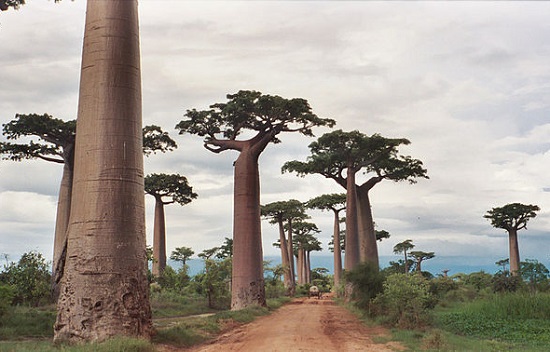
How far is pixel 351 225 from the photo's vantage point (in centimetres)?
2492

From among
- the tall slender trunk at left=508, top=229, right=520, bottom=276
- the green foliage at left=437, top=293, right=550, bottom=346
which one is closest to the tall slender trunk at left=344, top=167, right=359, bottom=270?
the green foliage at left=437, top=293, right=550, bottom=346

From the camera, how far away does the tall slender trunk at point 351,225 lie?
973 inches

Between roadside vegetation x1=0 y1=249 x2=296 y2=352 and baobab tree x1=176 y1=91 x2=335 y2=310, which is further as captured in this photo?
baobab tree x1=176 y1=91 x2=335 y2=310

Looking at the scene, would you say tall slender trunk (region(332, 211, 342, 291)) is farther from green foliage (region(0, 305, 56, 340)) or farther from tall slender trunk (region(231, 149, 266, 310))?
green foliage (region(0, 305, 56, 340))

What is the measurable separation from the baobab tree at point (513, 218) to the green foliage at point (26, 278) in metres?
26.3

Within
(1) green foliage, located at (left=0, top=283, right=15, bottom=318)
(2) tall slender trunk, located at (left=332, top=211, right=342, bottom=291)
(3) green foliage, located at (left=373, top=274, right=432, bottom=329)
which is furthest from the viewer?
(2) tall slender trunk, located at (left=332, top=211, right=342, bottom=291)

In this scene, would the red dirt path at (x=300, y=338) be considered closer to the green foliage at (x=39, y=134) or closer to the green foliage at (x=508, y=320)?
the green foliage at (x=508, y=320)

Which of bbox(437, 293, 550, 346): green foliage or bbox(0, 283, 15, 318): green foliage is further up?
bbox(0, 283, 15, 318): green foliage

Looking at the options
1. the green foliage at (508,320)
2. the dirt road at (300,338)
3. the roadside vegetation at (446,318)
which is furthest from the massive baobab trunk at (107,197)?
the green foliage at (508,320)

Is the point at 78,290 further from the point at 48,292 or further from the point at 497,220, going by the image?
the point at 497,220

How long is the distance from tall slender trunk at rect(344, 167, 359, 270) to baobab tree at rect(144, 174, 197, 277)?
905 centimetres

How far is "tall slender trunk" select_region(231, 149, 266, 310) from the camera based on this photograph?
17.8 metres

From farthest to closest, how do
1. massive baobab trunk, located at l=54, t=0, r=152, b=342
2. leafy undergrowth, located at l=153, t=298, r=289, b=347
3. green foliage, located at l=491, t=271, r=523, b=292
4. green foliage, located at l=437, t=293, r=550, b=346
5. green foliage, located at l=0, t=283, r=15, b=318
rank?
green foliage, located at l=491, t=271, r=523, b=292 < green foliage, located at l=0, t=283, r=15, b=318 < green foliage, located at l=437, t=293, r=550, b=346 < leafy undergrowth, located at l=153, t=298, r=289, b=347 < massive baobab trunk, located at l=54, t=0, r=152, b=342

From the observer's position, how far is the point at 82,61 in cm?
960
